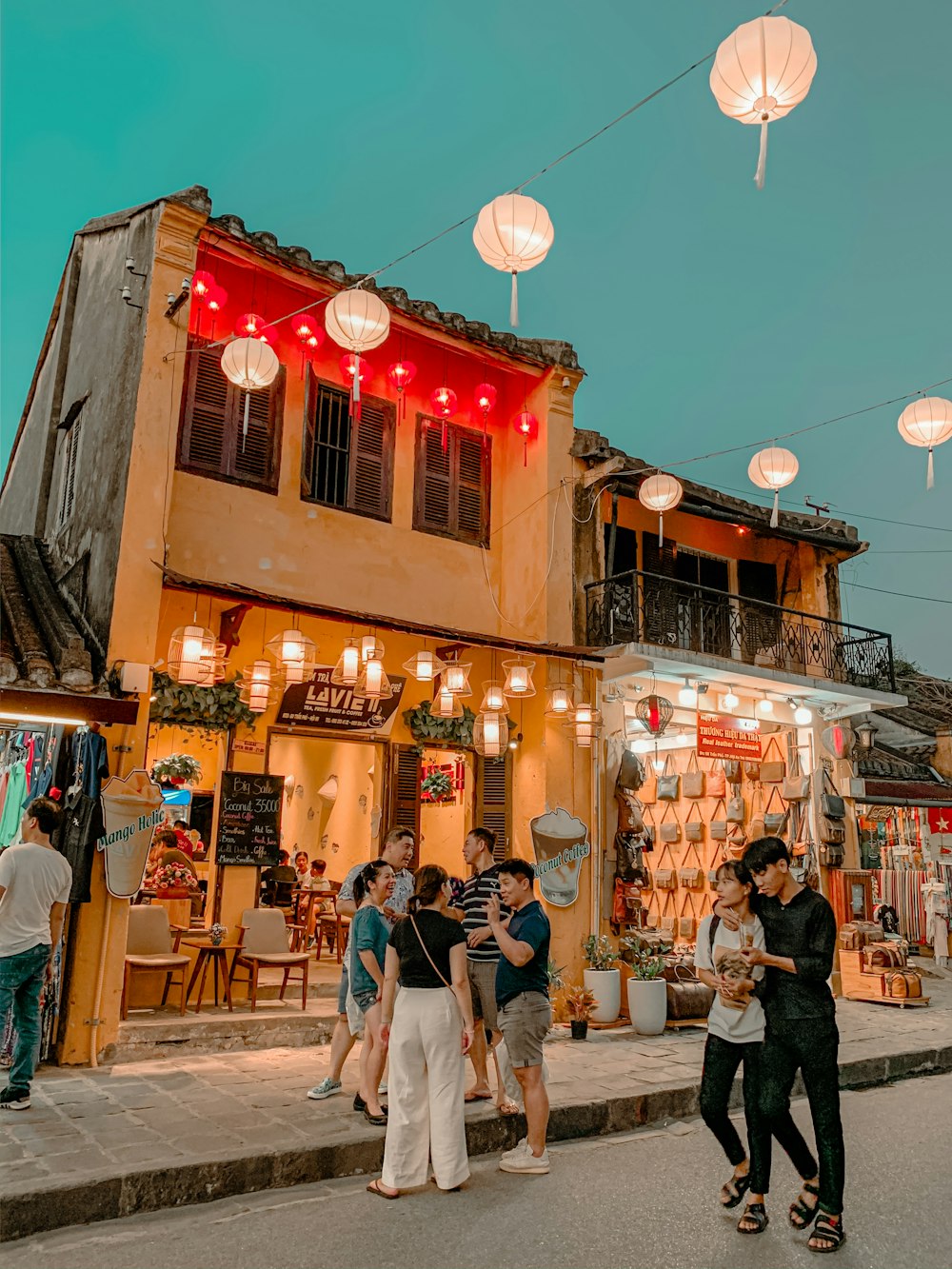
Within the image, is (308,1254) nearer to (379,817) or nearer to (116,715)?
(116,715)

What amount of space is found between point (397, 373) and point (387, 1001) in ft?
26.0

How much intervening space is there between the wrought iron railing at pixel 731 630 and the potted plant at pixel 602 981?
12.1 feet

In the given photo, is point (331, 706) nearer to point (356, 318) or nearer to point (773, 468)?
point (356, 318)

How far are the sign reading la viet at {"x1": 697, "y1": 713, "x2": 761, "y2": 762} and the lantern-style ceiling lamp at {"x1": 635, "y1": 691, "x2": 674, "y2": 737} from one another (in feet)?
3.56

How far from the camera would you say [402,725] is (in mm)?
11570

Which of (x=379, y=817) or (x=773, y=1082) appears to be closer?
(x=773, y=1082)

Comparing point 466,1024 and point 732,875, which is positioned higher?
point 732,875

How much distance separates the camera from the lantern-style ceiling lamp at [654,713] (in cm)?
1228

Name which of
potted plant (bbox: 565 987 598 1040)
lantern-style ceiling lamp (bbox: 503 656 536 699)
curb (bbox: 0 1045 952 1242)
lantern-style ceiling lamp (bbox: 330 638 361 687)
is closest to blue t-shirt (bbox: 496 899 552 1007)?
curb (bbox: 0 1045 952 1242)

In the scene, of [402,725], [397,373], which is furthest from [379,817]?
[397,373]

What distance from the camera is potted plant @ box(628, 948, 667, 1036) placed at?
10523 mm

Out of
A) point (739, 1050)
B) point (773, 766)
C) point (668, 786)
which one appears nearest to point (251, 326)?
point (739, 1050)

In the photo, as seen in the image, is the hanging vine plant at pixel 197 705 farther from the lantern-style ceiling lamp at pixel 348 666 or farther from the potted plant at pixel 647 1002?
the potted plant at pixel 647 1002

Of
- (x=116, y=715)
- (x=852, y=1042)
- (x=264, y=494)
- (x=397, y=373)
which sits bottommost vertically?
(x=852, y=1042)
